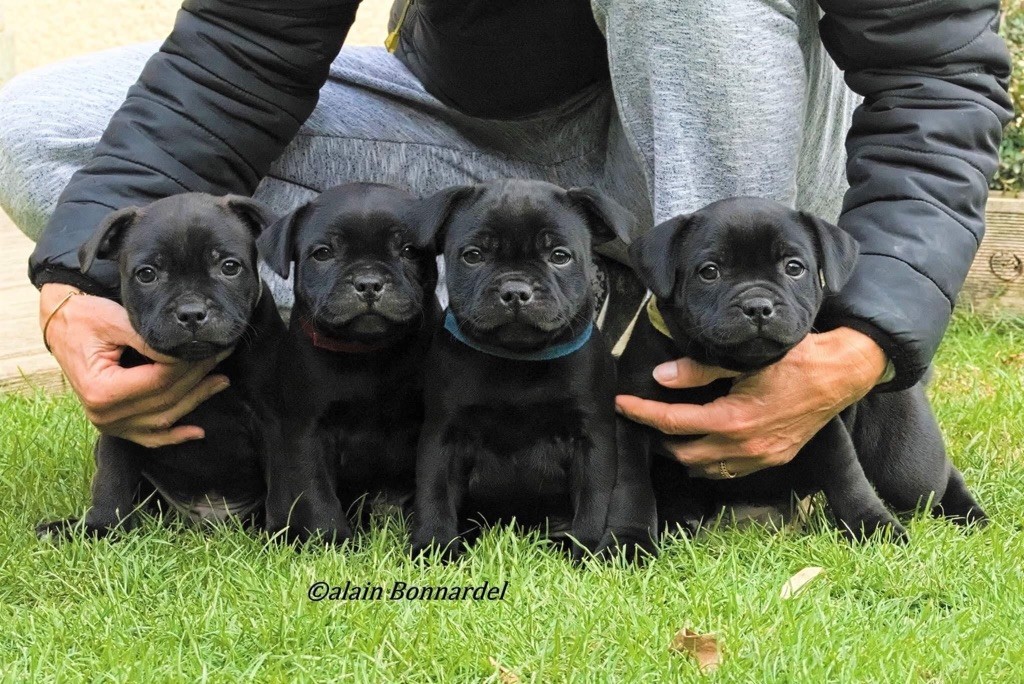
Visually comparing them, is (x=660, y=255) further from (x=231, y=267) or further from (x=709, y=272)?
(x=231, y=267)

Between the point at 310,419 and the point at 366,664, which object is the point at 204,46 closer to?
the point at 310,419

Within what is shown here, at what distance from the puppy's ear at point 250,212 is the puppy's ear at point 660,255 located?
1.11m

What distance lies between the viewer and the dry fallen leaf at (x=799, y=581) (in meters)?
3.17

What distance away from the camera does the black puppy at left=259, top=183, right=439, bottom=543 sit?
3.65 m

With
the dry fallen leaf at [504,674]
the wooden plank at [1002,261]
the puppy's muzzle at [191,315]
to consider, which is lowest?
the wooden plank at [1002,261]

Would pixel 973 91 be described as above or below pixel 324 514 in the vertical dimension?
above

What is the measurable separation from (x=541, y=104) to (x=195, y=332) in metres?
1.60

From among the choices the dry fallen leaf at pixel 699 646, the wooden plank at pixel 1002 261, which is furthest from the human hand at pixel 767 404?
the wooden plank at pixel 1002 261

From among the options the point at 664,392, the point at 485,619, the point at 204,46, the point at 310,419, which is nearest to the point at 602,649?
the point at 485,619

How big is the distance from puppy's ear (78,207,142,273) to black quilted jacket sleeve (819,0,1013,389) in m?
2.00

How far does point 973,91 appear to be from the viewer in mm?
3578

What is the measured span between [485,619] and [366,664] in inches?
12.7

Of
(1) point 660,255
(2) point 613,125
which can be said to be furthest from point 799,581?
(2) point 613,125

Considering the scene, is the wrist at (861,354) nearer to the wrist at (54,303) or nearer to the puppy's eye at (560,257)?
the puppy's eye at (560,257)
